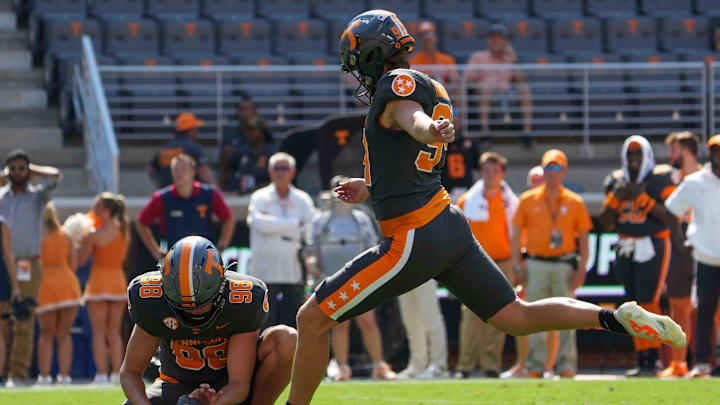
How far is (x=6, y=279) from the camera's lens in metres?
10.7

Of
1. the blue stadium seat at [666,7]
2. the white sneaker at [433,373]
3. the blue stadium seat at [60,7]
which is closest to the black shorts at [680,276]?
the white sneaker at [433,373]

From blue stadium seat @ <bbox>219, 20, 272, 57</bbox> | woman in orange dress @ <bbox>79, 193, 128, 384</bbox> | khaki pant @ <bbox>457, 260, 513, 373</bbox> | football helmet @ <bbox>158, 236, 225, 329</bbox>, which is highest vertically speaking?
blue stadium seat @ <bbox>219, 20, 272, 57</bbox>

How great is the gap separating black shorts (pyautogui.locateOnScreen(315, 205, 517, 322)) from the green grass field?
2.29 metres

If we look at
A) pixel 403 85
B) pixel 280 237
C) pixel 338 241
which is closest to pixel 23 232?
pixel 280 237

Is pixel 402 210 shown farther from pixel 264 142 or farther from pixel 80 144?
pixel 80 144

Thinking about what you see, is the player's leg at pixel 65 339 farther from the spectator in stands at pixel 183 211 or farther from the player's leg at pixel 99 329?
the spectator in stands at pixel 183 211

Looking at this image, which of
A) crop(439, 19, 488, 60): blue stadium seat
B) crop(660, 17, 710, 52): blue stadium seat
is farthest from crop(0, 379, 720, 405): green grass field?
crop(660, 17, 710, 52): blue stadium seat

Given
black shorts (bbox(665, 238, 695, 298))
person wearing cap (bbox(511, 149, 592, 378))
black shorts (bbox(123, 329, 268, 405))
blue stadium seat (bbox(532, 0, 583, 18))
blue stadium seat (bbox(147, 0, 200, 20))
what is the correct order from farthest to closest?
blue stadium seat (bbox(532, 0, 583, 18))
blue stadium seat (bbox(147, 0, 200, 20))
person wearing cap (bbox(511, 149, 592, 378))
black shorts (bbox(665, 238, 695, 298))
black shorts (bbox(123, 329, 268, 405))

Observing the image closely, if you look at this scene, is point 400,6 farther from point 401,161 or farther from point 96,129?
point 401,161

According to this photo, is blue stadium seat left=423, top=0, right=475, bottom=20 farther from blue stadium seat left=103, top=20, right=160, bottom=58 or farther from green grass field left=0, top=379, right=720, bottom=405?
green grass field left=0, top=379, right=720, bottom=405

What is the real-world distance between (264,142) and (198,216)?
78.9 inches

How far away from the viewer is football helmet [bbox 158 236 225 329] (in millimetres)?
→ 5441

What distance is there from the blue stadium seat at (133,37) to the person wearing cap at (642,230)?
6.98 metres

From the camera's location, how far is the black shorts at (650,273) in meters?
10.4
